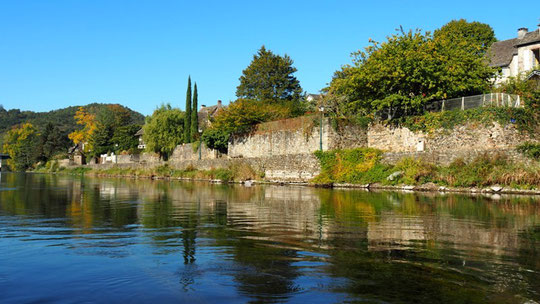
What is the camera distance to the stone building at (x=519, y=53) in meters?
37.5

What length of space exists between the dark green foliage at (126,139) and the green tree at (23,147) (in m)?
36.9

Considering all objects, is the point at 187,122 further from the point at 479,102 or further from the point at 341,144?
the point at 479,102

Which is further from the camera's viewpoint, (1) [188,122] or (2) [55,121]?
(2) [55,121]

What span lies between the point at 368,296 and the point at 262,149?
112ft

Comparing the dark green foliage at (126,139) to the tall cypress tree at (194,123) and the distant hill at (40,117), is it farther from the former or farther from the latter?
the distant hill at (40,117)

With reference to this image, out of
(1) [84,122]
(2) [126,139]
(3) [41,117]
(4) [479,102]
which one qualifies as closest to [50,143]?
(1) [84,122]

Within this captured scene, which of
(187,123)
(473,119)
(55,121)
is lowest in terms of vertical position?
(473,119)

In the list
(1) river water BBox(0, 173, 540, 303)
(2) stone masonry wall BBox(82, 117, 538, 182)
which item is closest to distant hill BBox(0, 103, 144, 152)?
(2) stone masonry wall BBox(82, 117, 538, 182)

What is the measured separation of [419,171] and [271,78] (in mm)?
35786

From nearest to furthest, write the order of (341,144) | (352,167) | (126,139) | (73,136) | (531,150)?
(531,150) < (352,167) < (341,144) < (126,139) < (73,136)

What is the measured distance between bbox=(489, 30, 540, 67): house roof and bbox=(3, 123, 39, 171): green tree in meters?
96.9

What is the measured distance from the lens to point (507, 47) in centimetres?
4319

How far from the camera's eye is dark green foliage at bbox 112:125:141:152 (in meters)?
77.6

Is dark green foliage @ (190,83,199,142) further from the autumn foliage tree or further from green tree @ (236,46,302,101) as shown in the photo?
the autumn foliage tree
